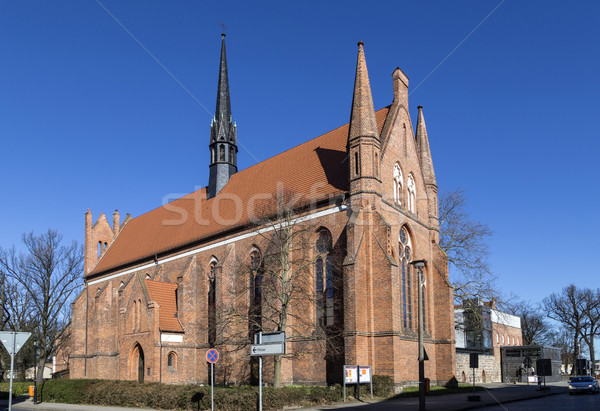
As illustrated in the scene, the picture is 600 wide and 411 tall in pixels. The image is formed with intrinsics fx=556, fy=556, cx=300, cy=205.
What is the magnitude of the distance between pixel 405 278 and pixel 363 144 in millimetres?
7612

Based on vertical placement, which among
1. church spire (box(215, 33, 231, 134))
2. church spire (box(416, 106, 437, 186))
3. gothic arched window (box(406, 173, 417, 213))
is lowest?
gothic arched window (box(406, 173, 417, 213))

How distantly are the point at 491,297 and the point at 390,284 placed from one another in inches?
565

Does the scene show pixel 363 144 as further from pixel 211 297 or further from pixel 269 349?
pixel 211 297

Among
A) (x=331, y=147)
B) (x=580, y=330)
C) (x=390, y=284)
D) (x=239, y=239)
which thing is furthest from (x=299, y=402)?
(x=580, y=330)

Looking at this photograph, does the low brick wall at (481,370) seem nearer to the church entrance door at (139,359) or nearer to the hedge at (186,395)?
the church entrance door at (139,359)

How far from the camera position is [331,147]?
32500mm

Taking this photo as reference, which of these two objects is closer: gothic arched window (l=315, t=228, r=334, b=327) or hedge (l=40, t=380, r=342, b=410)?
hedge (l=40, t=380, r=342, b=410)

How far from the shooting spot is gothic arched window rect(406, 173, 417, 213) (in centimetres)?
3182

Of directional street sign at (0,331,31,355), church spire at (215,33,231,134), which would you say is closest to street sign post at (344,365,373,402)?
directional street sign at (0,331,31,355)

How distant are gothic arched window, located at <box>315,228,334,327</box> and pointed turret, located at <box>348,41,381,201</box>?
128 inches

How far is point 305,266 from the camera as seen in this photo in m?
26.5

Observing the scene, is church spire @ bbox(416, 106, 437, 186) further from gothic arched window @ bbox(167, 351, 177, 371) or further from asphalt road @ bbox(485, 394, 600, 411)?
gothic arched window @ bbox(167, 351, 177, 371)

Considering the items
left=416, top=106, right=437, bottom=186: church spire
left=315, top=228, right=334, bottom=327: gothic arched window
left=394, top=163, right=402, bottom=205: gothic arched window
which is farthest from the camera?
left=416, top=106, right=437, bottom=186: church spire

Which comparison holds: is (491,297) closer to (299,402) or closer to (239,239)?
(239,239)
